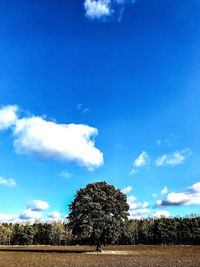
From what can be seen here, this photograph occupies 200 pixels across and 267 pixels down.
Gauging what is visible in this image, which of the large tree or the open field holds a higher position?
the large tree

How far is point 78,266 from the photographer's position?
42.6 meters

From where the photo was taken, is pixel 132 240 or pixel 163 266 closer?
pixel 163 266

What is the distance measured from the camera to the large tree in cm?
7631

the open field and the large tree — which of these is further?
the large tree

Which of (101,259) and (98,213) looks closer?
(101,259)

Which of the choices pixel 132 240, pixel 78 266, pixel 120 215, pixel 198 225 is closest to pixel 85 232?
pixel 120 215

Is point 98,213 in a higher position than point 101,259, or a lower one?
higher

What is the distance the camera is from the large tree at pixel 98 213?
250ft

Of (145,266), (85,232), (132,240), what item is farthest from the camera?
(132,240)

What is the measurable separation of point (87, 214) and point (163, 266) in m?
36.6

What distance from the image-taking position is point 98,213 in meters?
76.7

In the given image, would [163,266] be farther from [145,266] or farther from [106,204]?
[106,204]

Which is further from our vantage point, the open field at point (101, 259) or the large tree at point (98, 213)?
the large tree at point (98, 213)

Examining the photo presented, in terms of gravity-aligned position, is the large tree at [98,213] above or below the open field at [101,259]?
above
